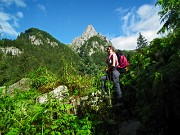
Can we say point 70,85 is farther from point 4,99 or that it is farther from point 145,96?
point 145,96

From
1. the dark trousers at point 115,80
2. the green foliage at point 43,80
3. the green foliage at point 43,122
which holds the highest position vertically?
the green foliage at point 43,80

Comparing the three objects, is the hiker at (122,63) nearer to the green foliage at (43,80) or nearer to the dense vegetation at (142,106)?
the dense vegetation at (142,106)

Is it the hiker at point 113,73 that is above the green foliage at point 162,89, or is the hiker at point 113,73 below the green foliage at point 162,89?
above

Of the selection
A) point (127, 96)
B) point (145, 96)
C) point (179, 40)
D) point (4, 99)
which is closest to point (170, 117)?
point (145, 96)

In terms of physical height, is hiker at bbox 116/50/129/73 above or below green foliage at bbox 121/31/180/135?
above

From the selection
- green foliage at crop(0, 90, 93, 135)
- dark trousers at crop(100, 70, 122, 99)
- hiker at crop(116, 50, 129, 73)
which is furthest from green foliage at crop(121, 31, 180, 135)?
hiker at crop(116, 50, 129, 73)

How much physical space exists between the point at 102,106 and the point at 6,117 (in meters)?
2.23

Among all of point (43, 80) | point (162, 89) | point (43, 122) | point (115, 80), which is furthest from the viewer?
point (43, 80)

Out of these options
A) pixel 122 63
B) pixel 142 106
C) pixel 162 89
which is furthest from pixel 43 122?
pixel 122 63

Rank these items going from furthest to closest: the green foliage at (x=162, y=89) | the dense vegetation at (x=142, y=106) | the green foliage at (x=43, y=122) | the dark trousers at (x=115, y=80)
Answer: the dark trousers at (x=115, y=80)
the green foliage at (x=43, y=122)
the dense vegetation at (x=142, y=106)
the green foliage at (x=162, y=89)

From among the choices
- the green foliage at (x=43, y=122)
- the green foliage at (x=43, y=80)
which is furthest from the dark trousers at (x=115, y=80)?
the green foliage at (x=43, y=80)

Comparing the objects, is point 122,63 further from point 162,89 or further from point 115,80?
point 162,89

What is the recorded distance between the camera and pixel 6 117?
17.8 ft

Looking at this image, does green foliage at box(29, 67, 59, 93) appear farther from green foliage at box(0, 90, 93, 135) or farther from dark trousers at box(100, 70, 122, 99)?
green foliage at box(0, 90, 93, 135)
